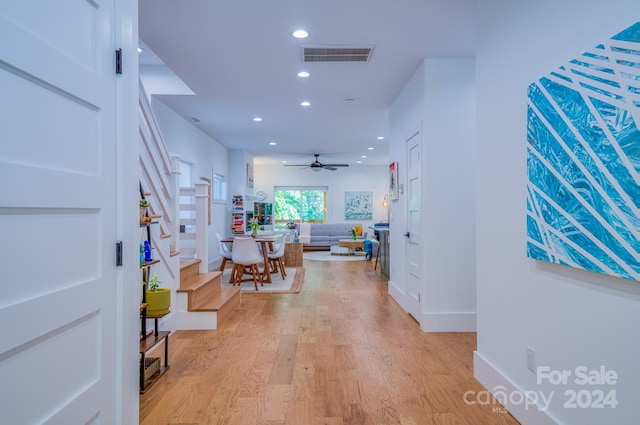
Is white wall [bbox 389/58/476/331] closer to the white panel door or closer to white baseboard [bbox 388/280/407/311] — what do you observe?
white baseboard [bbox 388/280/407/311]

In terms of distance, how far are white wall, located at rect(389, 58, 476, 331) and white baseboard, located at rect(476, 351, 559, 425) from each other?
1.12 meters

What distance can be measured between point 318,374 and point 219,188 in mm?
6644

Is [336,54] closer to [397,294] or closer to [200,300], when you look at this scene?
[200,300]

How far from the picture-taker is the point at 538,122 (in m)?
1.78

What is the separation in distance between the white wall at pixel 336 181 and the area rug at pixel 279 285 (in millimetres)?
5626

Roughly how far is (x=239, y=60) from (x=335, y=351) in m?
Answer: 2.98

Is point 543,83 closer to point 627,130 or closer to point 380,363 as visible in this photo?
point 627,130

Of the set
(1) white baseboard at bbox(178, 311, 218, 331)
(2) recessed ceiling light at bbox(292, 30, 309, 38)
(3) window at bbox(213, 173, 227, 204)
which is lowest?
(1) white baseboard at bbox(178, 311, 218, 331)

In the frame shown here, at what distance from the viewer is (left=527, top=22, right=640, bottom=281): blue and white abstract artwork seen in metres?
1.27

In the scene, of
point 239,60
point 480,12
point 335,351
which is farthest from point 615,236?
point 239,60

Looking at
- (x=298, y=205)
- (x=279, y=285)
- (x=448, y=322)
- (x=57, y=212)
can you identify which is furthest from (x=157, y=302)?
(x=298, y=205)

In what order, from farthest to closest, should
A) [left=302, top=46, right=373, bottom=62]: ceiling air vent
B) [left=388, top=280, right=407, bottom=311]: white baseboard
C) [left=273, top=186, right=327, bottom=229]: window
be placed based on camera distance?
[left=273, top=186, right=327, bottom=229]: window < [left=388, top=280, right=407, bottom=311]: white baseboard < [left=302, top=46, right=373, bottom=62]: ceiling air vent

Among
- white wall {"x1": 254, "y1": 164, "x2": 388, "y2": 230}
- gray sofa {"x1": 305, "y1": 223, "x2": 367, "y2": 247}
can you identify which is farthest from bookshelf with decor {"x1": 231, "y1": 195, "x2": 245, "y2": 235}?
white wall {"x1": 254, "y1": 164, "x2": 388, "y2": 230}

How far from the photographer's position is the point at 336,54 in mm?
3510
